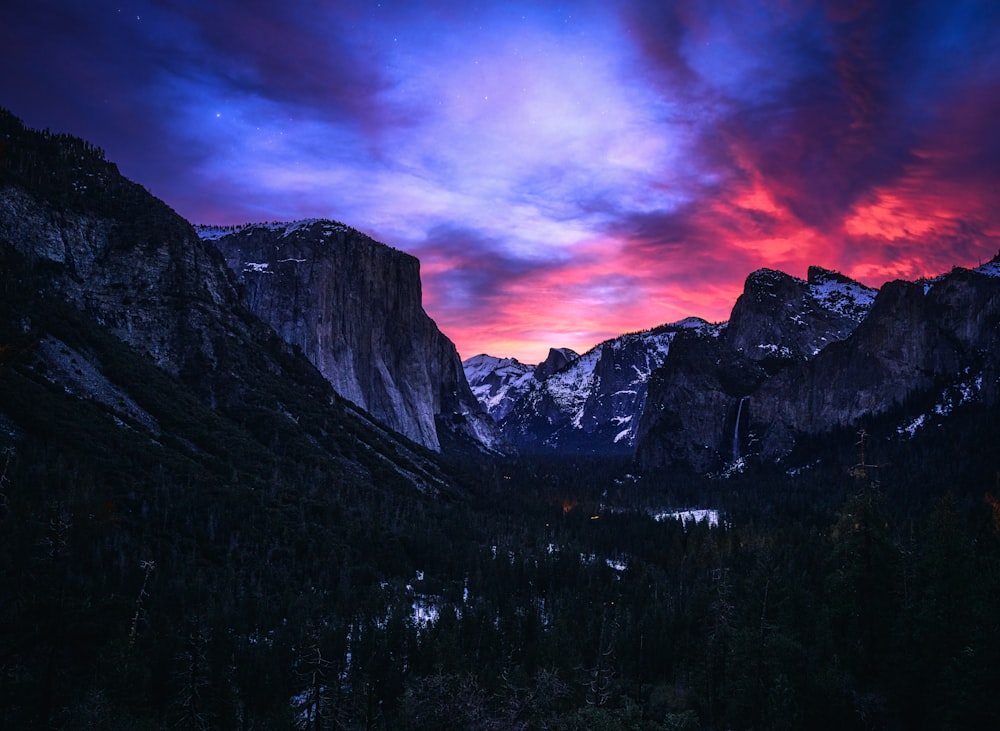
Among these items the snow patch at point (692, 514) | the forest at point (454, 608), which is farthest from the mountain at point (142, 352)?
the snow patch at point (692, 514)

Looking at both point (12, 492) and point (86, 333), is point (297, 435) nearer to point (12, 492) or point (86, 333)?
point (86, 333)

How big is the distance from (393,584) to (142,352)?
83731 mm

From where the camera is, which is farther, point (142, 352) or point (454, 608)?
point (142, 352)

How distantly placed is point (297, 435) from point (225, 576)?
221ft

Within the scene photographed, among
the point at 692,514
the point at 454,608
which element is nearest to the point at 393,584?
the point at 454,608

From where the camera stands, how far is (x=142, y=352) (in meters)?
137

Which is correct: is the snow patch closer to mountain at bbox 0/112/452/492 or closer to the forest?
the forest

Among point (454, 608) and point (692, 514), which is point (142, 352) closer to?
point (454, 608)

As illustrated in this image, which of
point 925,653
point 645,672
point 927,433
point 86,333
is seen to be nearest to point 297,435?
point 86,333

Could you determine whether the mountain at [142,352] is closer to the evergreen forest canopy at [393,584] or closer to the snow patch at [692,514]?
the evergreen forest canopy at [393,584]

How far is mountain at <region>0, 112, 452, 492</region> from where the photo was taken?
327 feet

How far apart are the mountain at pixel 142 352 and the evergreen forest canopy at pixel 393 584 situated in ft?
3.14

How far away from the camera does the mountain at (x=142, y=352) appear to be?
9956cm

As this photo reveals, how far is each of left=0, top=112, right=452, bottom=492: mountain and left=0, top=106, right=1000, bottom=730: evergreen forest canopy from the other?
3.14 feet
